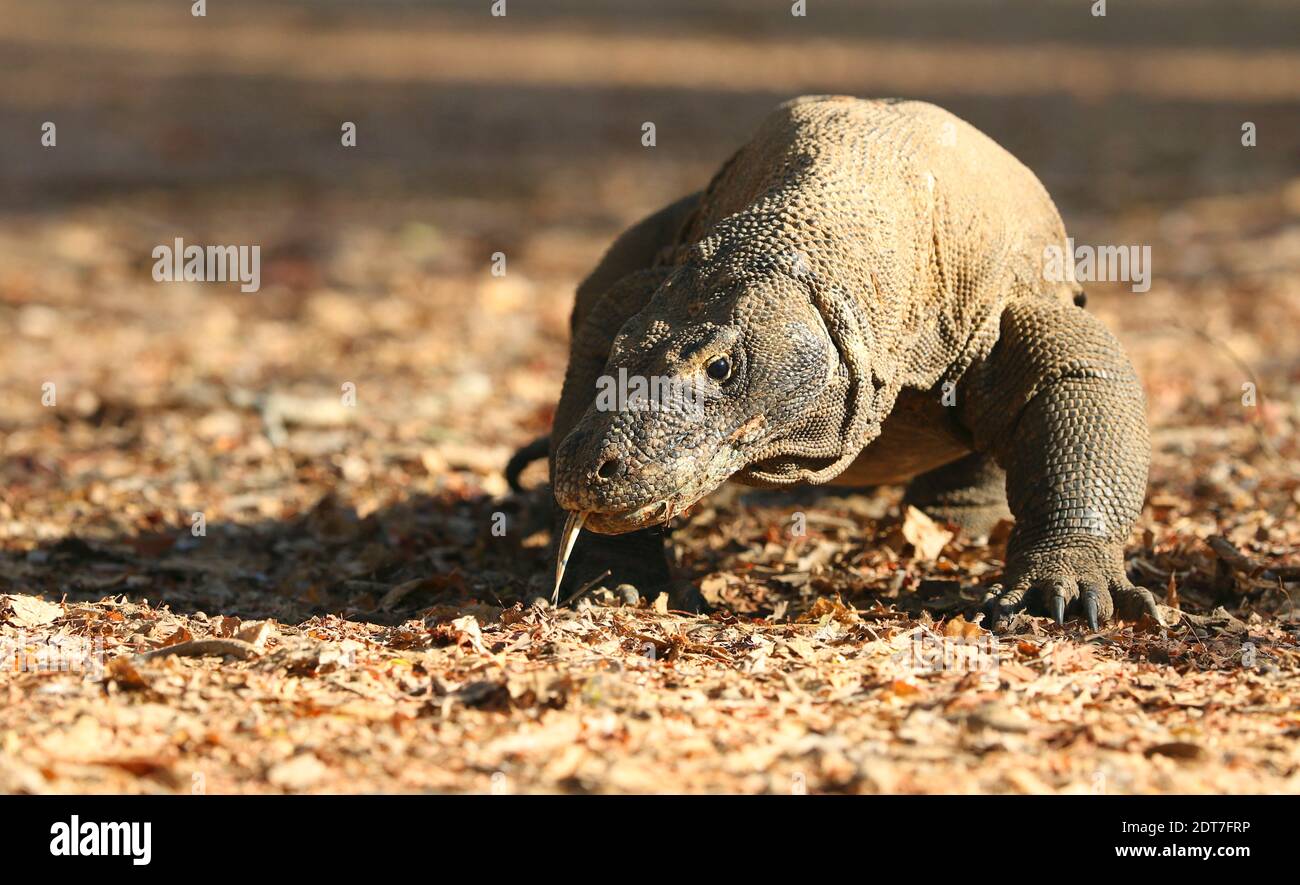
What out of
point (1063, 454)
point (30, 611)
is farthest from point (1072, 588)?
point (30, 611)

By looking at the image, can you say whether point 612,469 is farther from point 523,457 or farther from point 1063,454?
point 523,457

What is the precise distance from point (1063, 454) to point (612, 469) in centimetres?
170

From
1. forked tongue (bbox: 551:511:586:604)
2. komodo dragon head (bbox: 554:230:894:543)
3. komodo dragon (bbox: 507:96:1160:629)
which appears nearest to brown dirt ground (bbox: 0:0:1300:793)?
forked tongue (bbox: 551:511:586:604)

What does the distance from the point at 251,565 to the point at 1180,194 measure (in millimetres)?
11595

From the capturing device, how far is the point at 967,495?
21.7 feet

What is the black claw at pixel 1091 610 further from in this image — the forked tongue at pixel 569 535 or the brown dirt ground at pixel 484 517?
the forked tongue at pixel 569 535

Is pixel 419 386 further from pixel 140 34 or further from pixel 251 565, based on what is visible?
pixel 140 34

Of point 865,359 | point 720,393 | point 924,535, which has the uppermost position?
point 865,359

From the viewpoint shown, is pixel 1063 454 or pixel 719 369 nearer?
pixel 719 369

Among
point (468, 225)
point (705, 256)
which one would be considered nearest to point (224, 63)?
point (468, 225)

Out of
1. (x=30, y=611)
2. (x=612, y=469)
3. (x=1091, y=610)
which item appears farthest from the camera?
(x=30, y=611)

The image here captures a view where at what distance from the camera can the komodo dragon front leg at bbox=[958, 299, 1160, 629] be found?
498cm

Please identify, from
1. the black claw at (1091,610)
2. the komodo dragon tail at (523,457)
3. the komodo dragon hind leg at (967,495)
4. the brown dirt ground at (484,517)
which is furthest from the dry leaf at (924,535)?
the komodo dragon tail at (523,457)

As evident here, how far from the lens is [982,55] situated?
25.3 m
